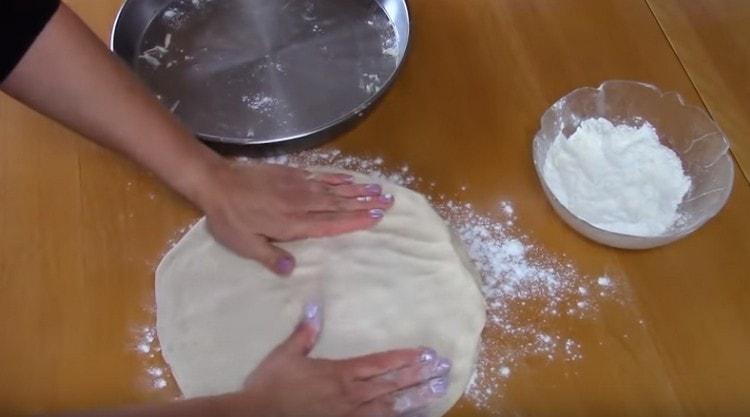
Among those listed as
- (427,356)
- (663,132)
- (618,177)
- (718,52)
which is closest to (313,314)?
(427,356)

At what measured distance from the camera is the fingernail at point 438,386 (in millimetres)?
743

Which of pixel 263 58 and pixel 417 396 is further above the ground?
pixel 263 58

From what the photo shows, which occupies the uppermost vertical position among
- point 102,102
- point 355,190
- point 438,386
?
point 102,102

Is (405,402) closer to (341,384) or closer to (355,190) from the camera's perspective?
(341,384)

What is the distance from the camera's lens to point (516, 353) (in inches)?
30.9

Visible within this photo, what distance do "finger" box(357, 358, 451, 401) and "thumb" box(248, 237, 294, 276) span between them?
167 mm

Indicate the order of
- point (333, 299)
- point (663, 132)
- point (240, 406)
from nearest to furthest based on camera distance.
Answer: point (240, 406)
point (333, 299)
point (663, 132)

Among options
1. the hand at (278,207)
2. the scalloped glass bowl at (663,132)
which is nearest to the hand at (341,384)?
the hand at (278,207)

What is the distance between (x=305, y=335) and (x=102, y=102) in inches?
13.2

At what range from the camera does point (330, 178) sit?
885 mm

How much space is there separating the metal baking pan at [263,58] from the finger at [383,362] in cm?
30

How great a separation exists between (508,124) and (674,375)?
377mm

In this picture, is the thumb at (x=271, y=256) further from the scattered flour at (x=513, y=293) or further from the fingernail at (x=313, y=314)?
the scattered flour at (x=513, y=293)

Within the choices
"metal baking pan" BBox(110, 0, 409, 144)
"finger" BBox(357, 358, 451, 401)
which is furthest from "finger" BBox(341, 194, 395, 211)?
"finger" BBox(357, 358, 451, 401)
